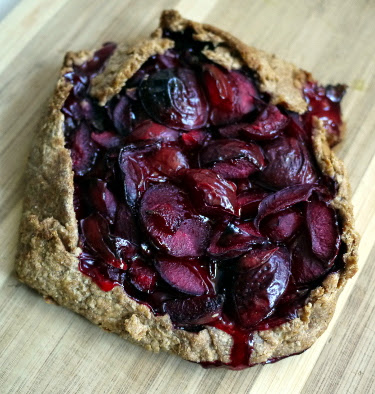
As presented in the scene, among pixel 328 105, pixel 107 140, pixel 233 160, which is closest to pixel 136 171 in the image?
pixel 107 140

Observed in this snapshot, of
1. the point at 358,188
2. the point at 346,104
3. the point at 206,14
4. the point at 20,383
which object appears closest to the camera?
the point at 20,383

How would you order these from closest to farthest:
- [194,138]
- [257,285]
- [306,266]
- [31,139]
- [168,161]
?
[257,285] → [306,266] → [168,161] → [194,138] → [31,139]

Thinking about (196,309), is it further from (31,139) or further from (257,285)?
(31,139)

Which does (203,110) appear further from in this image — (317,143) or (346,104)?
(346,104)

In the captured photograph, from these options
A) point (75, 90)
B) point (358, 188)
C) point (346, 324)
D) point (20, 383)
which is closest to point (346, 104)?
point (358, 188)

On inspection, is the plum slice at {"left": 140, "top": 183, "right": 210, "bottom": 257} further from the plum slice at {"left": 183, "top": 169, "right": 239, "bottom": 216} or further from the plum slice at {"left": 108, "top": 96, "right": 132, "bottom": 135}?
the plum slice at {"left": 108, "top": 96, "right": 132, "bottom": 135}

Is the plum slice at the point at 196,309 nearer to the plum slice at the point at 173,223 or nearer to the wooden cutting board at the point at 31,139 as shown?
the plum slice at the point at 173,223
